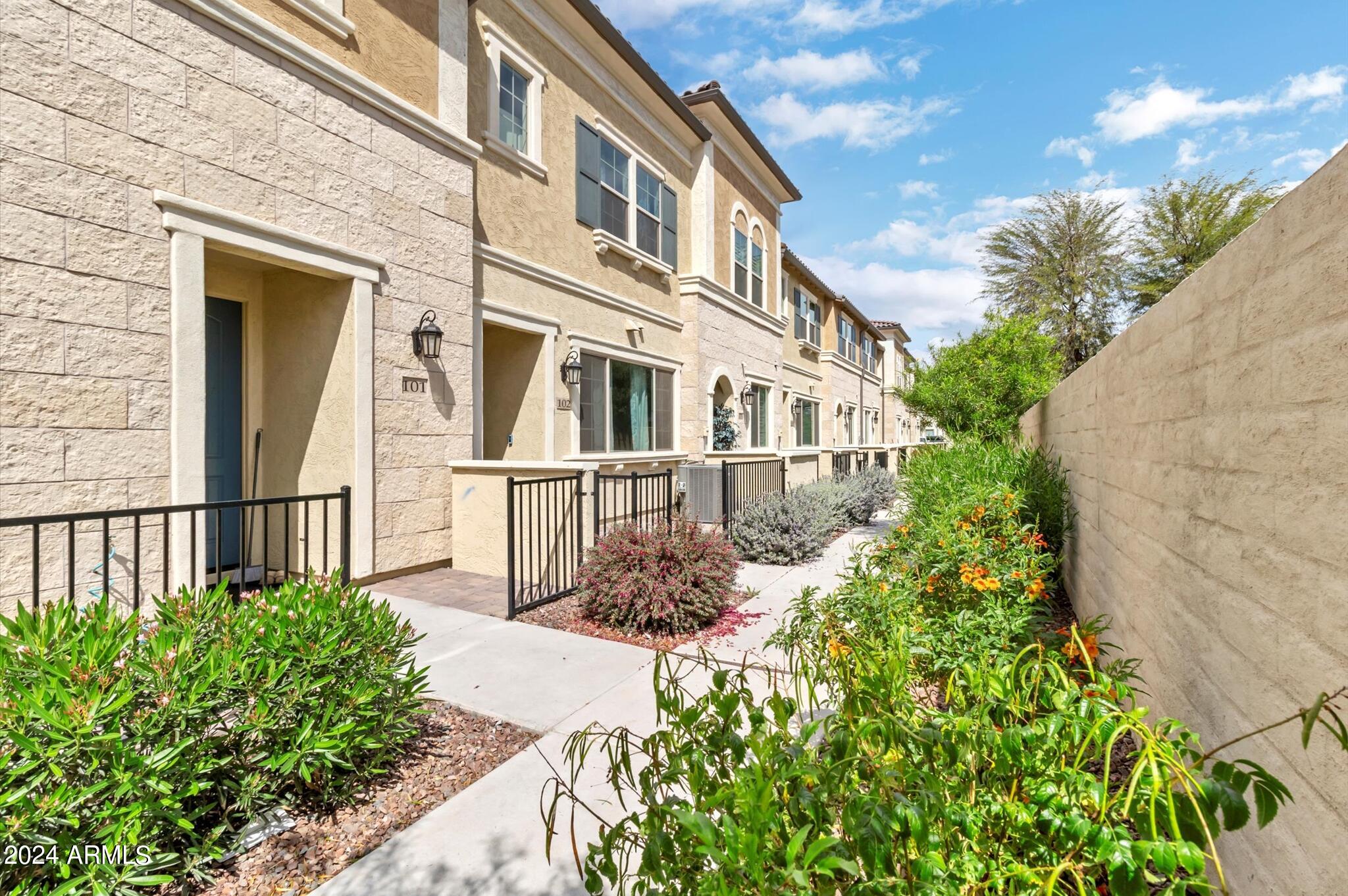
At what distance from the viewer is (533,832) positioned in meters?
2.55

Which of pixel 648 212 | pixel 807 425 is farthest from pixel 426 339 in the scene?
pixel 807 425

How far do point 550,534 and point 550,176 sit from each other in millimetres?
5373

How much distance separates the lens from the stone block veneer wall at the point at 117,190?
4012 mm

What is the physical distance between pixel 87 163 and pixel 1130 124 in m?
23.6

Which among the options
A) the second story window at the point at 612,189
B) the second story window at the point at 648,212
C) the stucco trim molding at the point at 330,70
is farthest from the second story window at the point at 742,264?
the stucco trim molding at the point at 330,70

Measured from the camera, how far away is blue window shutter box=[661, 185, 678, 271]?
11734 millimetres

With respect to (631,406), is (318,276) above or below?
above

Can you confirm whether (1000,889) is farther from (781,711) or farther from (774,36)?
(774,36)

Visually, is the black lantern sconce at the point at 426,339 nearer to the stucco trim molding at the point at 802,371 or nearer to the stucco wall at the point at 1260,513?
the stucco wall at the point at 1260,513

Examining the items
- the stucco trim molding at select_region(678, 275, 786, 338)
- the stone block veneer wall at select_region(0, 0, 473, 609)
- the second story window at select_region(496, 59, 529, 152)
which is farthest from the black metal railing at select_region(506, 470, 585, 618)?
the stucco trim molding at select_region(678, 275, 786, 338)

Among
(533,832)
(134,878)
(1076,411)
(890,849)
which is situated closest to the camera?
(890,849)

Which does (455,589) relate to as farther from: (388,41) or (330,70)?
(388,41)

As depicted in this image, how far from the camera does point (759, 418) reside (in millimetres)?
15758

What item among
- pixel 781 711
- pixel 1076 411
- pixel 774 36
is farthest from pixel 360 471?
pixel 774 36
